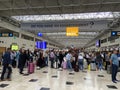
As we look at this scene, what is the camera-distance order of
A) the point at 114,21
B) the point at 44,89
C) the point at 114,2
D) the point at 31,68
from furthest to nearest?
the point at 114,21
the point at 114,2
the point at 31,68
the point at 44,89

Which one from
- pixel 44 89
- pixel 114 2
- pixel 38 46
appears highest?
pixel 114 2

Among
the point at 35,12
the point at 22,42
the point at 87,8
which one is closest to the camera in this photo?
the point at 87,8

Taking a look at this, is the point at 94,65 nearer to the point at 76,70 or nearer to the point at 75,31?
the point at 76,70

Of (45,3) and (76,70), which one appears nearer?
(76,70)

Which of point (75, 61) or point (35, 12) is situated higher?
point (35, 12)

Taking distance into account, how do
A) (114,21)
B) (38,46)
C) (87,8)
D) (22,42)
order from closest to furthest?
(87,8), (114,21), (38,46), (22,42)

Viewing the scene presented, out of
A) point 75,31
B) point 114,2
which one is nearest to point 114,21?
point 75,31

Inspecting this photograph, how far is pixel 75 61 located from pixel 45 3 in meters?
4.10

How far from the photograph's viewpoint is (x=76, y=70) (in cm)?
920

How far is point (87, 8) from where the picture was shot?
34.6 ft

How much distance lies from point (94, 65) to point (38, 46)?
7720mm

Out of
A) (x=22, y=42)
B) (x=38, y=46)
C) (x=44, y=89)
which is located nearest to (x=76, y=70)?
(x=44, y=89)

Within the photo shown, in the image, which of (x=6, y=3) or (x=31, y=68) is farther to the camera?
(x=6, y=3)

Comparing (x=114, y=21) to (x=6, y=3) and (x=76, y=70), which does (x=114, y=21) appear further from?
(x=6, y=3)
